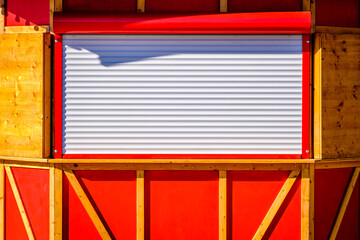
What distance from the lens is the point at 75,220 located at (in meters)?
6.02

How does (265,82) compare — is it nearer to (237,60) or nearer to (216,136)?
(237,60)

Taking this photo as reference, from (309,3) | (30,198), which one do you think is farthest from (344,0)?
(30,198)

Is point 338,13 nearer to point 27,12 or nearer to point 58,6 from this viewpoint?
point 58,6

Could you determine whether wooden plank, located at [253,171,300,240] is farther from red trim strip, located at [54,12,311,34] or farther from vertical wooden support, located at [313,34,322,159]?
red trim strip, located at [54,12,311,34]

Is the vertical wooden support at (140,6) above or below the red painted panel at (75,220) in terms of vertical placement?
above

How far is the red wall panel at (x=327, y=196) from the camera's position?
6.06 metres

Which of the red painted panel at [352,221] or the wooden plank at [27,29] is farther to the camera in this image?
the red painted panel at [352,221]

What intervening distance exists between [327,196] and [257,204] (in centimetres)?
122

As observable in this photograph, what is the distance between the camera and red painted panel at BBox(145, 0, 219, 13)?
235 inches

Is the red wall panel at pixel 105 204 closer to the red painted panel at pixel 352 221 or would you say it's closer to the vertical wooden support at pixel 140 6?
the vertical wooden support at pixel 140 6

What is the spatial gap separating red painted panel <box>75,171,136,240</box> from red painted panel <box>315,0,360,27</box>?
4089mm

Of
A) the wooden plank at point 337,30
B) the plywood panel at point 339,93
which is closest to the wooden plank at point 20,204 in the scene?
the plywood panel at point 339,93

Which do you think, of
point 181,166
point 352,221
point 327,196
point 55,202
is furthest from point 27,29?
point 352,221

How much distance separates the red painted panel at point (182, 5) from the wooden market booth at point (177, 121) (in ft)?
0.06
